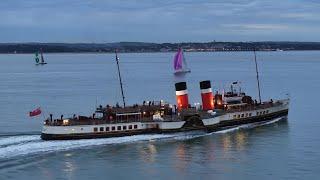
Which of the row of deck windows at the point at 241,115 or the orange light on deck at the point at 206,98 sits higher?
the orange light on deck at the point at 206,98

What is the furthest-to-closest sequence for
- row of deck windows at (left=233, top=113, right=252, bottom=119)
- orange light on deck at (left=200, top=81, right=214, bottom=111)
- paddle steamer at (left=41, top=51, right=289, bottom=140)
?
row of deck windows at (left=233, top=113, right=252, bottom=119) → orange light on deck at (left=200, top=81, right=214, bottom=111) → paddle steamer at (left=41, top=51, right=289, bottom=140)

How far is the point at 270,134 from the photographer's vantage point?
57031 mm

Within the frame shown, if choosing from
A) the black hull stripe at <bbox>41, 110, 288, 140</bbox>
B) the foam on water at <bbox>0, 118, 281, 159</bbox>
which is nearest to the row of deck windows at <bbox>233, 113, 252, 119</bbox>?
the black hull stripe at <bbox>41, 110, 288, 140</bbox>

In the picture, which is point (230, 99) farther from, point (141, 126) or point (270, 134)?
point (141, 126)

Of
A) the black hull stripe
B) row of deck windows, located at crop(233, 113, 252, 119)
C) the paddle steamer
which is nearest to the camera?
the black hull stripe

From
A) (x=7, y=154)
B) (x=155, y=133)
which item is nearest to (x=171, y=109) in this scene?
(x=155, y=133)

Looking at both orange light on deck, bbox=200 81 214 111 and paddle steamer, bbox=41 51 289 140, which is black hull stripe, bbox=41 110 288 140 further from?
orange light on deck, bbox=200 81 214 111

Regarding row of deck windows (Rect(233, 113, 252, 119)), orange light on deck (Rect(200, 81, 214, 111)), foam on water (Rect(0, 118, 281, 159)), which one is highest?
orange light on deck (Rect(200, 81, 214, 111))

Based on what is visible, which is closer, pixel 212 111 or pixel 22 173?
pixel 22 173

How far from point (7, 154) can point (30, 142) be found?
4.70m

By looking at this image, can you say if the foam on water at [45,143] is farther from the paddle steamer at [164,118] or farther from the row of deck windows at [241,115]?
the row of deck windows at [241,115]

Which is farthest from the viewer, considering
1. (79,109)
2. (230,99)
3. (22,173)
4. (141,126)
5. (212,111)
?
(79,109)

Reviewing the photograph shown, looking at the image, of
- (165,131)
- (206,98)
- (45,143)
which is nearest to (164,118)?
(165,131)

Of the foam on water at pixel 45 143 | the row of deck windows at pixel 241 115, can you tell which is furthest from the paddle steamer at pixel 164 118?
the foam on water at pixel 45 143
